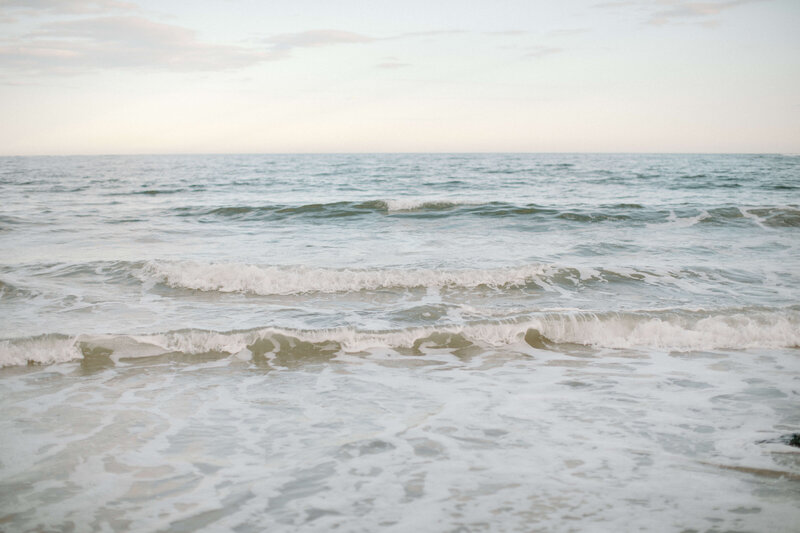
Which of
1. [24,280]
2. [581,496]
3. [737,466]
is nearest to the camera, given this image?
[581,496]

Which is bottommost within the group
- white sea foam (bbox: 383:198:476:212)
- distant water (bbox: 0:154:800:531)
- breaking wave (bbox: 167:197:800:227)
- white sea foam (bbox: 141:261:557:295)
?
distant water (bbox: 0:154:800:531)

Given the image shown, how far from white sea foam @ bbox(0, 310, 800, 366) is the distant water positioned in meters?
0.03

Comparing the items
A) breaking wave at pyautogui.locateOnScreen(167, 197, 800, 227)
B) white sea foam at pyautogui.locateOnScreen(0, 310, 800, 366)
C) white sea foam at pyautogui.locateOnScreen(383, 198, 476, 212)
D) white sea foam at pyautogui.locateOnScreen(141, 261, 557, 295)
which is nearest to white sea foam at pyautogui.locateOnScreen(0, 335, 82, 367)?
white sea foam at pyautogui.locateOnScreen(0, 310, 800, 366)

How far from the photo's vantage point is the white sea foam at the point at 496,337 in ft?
18.8

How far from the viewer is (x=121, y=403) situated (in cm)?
449

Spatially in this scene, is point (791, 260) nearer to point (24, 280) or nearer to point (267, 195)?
point (24, 280)

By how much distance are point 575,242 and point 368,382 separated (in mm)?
8327

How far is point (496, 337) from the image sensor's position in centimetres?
621

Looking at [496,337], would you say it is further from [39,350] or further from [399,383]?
[39,350]

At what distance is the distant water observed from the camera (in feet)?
9.98

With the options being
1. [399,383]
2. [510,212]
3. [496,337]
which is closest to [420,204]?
[510,212]

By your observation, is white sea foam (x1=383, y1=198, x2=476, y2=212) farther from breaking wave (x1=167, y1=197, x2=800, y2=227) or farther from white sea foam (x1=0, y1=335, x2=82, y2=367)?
white sea foam (x1=0, y1=335, x2=82, y2=367)

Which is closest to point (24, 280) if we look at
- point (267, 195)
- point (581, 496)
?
point (581, 496)

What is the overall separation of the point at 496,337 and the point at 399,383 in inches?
68.2
